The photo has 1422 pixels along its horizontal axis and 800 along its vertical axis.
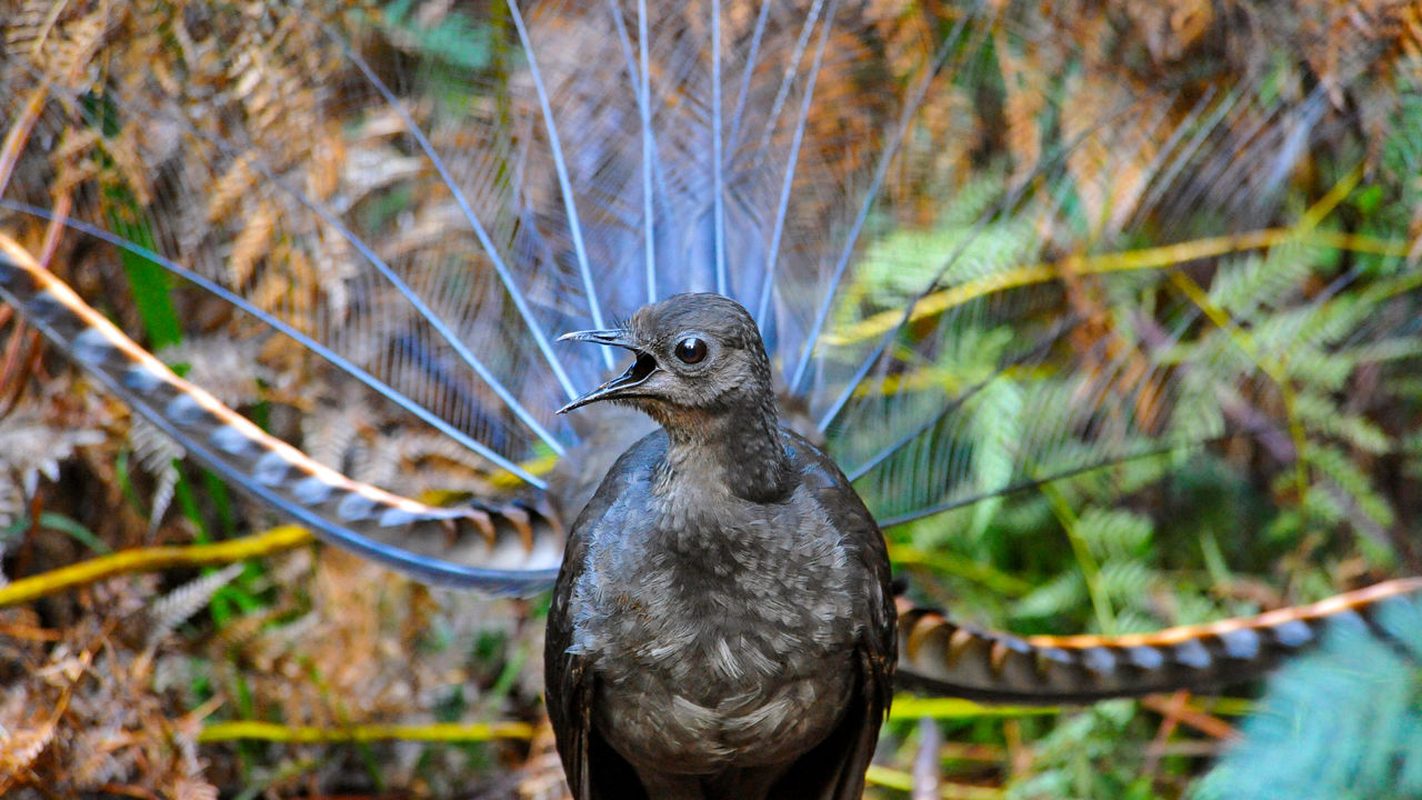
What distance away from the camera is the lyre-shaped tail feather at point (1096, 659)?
1.86 metres

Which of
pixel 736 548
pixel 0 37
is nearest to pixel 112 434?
pixel 0 37

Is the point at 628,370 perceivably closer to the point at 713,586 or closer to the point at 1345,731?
the point at 713,586

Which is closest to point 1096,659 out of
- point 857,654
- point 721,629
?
point 857,654

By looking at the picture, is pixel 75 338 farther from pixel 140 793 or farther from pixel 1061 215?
pixel 1061 215

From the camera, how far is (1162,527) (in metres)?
3.22

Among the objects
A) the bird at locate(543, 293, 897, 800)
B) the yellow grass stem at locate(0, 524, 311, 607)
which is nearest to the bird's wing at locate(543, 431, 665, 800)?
the bird at locate(543, 293, 897, 800)

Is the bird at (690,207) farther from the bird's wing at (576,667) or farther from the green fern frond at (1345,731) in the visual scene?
the green fern frond at (1345,731)

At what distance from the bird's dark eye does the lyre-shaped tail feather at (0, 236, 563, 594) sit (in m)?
0.66

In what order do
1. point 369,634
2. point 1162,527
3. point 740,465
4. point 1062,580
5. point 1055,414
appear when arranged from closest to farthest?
point 740,465 → point 1055,414 → point 369,634 → point 1062,580 → point 1162,527

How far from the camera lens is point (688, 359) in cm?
139

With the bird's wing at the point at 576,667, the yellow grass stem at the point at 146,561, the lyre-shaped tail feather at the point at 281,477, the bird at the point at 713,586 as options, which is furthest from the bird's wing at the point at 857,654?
the yellow grass stem at the point at 146,561

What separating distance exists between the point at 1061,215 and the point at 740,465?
3.87 ft

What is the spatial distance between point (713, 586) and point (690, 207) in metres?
0.87

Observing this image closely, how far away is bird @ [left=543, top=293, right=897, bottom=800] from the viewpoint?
142 cm
